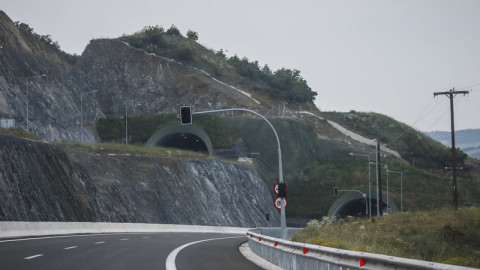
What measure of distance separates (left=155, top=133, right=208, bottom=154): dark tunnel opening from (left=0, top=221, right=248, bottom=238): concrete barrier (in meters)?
38.7

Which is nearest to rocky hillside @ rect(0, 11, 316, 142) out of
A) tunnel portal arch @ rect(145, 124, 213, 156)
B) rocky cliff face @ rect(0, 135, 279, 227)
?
tunnel portal arch @ rect(145, 124, 213, 156)

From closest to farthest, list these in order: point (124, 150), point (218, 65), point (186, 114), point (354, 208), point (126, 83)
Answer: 1. point (186, 114)
2. point (124, 150)
3. point (354, 208)
4. point (126, 83)
5. point (218, 65)

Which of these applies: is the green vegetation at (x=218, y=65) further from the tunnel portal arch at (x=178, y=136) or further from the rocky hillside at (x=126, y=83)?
the tunnel portal arch at (x=178, y=136)

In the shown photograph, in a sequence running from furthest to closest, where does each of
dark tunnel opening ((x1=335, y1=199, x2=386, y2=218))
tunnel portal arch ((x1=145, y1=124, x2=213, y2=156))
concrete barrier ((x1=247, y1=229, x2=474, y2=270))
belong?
1. dark tunnel opening ((x1=335, y1=199, x2=386, y2=218))
2. tunnel portal arch ((x1=145, y1=124, x2=213, y2=156))
3. concrete barrier ((x1=247, y1=229, x2=474, y2=270))

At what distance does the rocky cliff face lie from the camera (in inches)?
1852

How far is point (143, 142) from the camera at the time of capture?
103 meters

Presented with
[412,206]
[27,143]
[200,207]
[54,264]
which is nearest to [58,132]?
[200,207]

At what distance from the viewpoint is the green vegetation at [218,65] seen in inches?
5773

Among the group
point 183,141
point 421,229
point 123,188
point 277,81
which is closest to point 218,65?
point 277,81

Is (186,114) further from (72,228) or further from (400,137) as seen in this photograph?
(400,137)

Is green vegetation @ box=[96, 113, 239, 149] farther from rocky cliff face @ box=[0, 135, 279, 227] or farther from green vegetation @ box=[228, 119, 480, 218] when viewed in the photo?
rocky cliff face @ box=[0, 135, 279, 227]

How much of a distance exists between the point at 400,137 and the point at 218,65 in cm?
4720

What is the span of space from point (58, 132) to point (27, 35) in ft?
164

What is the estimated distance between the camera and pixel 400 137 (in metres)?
127
